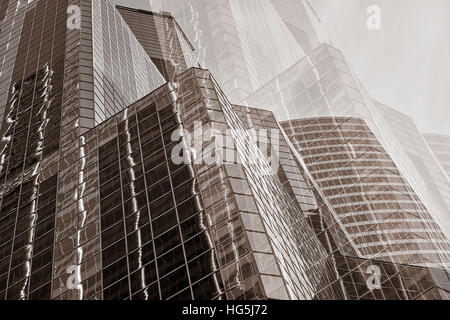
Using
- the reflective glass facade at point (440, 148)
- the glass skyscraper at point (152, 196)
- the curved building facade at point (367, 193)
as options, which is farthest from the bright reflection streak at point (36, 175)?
the reflective glass facade at point (440, 148)

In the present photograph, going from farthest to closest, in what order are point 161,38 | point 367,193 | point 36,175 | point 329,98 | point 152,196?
point 161,38 → point 329,98 → point 367,193 → point 36,175 → point 152,196

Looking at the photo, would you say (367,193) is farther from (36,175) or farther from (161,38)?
(161,38)

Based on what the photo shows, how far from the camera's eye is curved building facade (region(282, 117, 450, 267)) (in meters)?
77.8

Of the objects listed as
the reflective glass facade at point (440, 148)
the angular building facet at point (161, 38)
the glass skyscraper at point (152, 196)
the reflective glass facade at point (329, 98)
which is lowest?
the glass skyscraper at point (152, 196)

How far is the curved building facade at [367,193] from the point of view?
7775 cm

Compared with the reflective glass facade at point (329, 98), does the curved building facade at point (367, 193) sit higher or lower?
lower

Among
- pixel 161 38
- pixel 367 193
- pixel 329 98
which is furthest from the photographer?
pixel 161 38

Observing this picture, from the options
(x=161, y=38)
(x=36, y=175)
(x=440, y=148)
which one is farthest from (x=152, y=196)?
(x=440, y=148)

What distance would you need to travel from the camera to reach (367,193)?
285 feet

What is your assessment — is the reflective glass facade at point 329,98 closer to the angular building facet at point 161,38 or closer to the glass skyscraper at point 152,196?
the glass skyscraper at point 152,196

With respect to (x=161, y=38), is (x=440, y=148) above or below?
below
